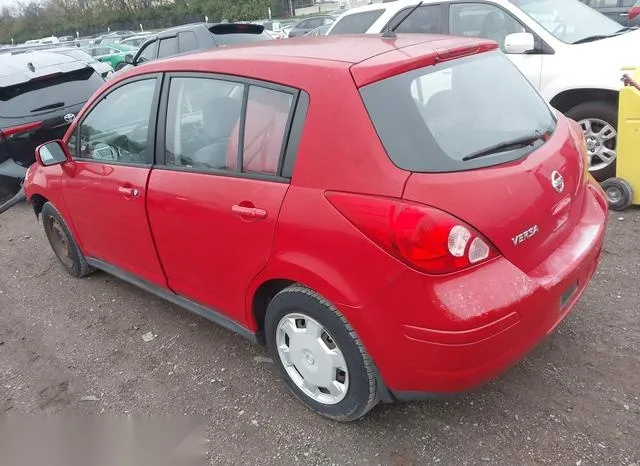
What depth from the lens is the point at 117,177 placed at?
3305 mm

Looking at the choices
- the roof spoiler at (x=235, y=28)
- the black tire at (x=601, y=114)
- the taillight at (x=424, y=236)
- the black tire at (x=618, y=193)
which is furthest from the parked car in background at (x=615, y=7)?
the taillight at (x=424, y=236)

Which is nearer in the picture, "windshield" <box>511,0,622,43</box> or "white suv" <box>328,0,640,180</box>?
"white suv" <box>328,0,640,180</box>

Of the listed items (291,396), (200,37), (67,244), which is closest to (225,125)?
(291,396)

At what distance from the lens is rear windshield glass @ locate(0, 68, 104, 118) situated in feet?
20.1

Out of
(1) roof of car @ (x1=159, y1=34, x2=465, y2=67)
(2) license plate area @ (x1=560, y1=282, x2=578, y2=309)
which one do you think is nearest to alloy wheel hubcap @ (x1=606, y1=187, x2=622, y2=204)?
(2) license plate area @ (x1=560, y1=282, x2=578, y2=309)

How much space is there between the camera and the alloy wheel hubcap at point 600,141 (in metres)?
4.87

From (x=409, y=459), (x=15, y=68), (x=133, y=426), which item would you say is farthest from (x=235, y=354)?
(x=15, y=68)

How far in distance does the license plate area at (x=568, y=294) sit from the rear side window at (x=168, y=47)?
7898mm

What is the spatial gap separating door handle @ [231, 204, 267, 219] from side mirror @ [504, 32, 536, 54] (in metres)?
3.70

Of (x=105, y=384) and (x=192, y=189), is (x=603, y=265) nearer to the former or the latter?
(x=192, y=189)

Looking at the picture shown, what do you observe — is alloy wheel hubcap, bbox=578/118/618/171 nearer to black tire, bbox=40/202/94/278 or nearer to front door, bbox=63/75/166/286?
front door, bbox=63/75/166/286

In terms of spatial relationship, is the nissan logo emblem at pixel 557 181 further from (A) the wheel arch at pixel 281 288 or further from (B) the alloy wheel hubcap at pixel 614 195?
(B) the alloy wheel hubcap at pixel 614 195

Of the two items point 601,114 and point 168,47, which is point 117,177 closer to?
point 601,114

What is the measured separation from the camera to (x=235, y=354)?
129 inches
